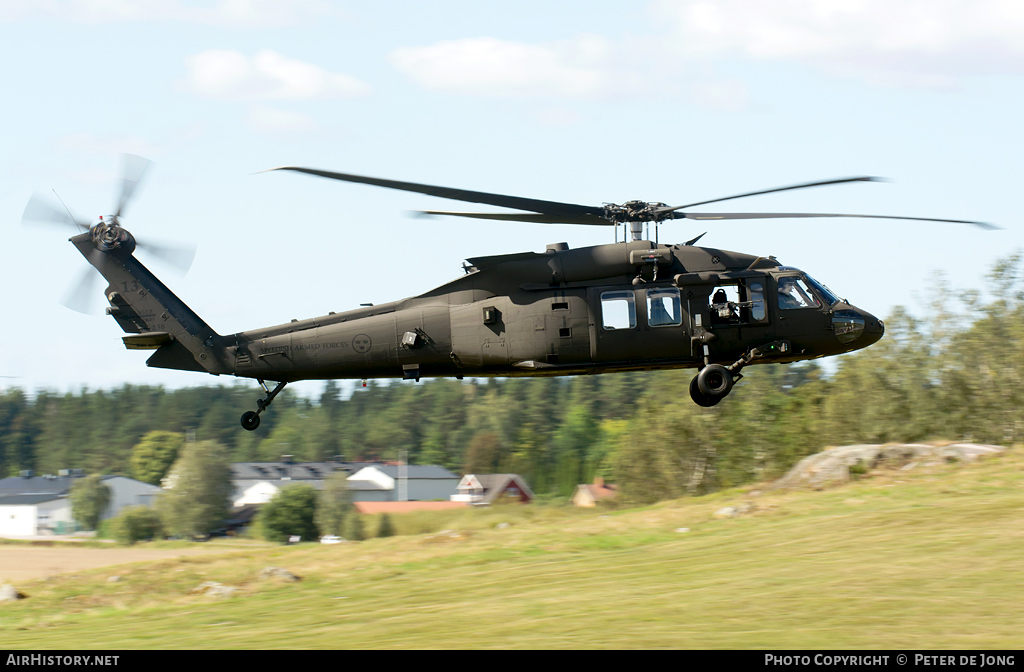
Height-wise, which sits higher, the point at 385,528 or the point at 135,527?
the point at 385,528

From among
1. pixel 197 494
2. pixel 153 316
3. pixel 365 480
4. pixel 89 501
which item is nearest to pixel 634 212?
pixel 153 316

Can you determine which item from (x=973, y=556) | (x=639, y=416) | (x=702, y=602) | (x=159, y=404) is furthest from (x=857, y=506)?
(x=159, y=404)

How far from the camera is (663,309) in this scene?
60.1ft

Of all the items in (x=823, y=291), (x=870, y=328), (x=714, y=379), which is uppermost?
(x=823, y=291)

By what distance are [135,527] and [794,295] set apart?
233 ft

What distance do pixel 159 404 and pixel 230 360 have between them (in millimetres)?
99236

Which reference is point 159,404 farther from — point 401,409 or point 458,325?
point 458,325

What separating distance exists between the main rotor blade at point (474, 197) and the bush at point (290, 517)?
2266 inches

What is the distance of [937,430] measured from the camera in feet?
161

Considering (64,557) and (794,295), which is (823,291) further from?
(64,557)

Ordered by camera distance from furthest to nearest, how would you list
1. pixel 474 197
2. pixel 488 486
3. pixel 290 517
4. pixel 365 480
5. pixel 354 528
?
pixel 365 480 → pixel 488 486 → pixel 290 517 → pixel 354 528 → pixel 474 197

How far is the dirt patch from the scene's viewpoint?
5490 centimetres

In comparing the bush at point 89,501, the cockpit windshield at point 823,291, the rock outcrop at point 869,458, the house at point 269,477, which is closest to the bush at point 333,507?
the house at point 269,477

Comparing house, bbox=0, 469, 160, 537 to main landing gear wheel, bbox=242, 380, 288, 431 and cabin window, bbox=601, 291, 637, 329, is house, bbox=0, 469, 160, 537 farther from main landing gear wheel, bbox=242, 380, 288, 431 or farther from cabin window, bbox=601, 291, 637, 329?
cabin window, bbox=601, 291, 637, 329
